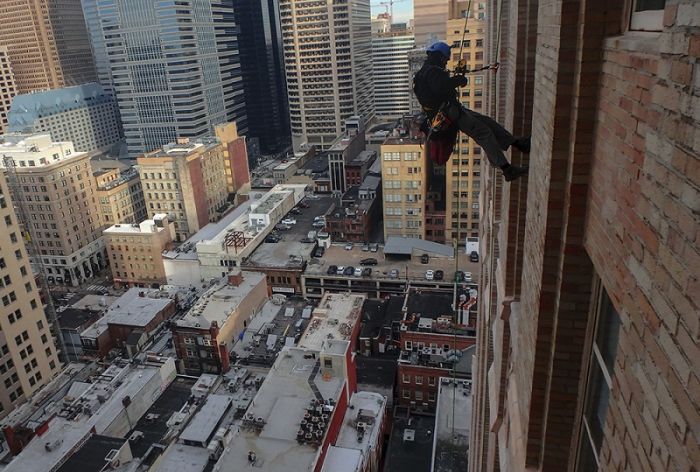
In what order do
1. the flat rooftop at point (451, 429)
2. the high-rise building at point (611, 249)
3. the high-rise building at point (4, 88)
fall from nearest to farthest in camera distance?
1. the high-rise building at point (611, 249)
2. the flat rooftop at point (451, 429)
3. the high-rise building at point (4, 88)

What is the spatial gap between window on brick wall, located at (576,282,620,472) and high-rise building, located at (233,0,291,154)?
13513cm

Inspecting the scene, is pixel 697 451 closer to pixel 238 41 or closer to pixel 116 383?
pixel 116 383

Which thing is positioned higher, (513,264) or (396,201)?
(513,264)

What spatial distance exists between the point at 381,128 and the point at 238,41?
48128mm

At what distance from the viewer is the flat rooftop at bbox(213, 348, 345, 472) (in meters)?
26.0

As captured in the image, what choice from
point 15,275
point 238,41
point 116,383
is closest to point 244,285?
point 116,383

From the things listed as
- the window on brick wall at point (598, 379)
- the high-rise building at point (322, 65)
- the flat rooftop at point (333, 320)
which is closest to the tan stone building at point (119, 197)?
the high-rise building at point (322, 65)

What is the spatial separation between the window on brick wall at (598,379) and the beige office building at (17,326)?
145ft

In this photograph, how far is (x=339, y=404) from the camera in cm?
3183

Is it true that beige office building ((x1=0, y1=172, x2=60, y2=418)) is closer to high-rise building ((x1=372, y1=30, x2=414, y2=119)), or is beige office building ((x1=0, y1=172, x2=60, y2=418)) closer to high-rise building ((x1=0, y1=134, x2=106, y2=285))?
high-rise building ((x1=0, y1=134, x2=106, y2=285))

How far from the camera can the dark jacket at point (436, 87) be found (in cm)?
790

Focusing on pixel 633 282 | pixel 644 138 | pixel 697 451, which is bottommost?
pixel 697 451

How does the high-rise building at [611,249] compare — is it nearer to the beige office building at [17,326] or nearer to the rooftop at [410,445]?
the rooftop at [410,445]

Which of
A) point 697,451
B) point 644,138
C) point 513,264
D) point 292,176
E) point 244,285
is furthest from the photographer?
point 292,176
